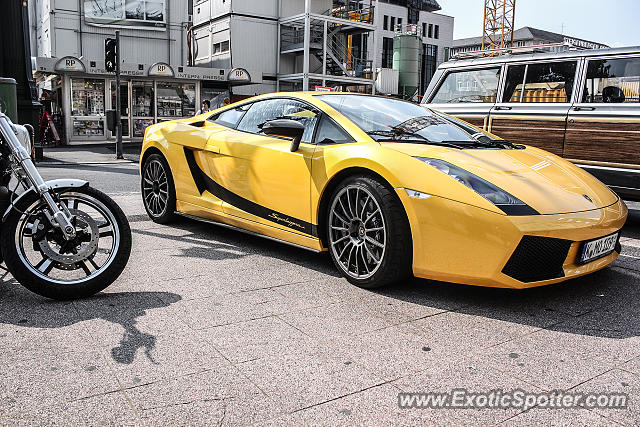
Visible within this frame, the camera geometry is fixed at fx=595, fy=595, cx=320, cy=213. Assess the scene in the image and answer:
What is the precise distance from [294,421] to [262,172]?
2577mm

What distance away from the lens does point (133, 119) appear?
80.8ft

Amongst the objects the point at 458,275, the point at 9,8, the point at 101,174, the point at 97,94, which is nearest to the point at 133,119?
the point at 97,94

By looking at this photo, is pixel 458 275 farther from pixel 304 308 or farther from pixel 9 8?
pixel 9 8

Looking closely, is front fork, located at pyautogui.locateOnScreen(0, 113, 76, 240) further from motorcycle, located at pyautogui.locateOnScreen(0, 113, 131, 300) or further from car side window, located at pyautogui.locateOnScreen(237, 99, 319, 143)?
car side window, located at pyautogui.locateOnScreen(237, 99, 319, 143)

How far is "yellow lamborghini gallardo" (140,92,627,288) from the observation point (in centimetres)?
335

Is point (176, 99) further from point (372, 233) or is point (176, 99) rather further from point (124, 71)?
point (372, 233)

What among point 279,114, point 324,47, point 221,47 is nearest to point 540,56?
point 279,114

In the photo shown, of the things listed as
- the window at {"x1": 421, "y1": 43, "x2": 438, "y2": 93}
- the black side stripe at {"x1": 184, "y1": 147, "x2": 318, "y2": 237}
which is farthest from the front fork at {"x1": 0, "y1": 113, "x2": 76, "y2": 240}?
the window at {"x1": 421, "y1": 43, "x2": 438, "y2": 93}

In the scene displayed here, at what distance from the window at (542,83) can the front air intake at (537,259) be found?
11.9ft

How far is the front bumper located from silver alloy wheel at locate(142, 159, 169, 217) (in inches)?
112

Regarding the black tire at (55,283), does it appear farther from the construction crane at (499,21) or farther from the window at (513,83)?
the construction crane at (499,21)

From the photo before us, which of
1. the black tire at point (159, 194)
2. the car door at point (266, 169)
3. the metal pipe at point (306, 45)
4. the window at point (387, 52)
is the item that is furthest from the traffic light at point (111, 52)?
the window at point (387, 52)

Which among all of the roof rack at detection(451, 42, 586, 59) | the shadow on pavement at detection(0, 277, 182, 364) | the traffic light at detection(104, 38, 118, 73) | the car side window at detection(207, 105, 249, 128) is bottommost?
the shadow on pavement at detection(0, 277, 182, 364)

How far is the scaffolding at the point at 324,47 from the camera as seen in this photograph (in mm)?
38469
